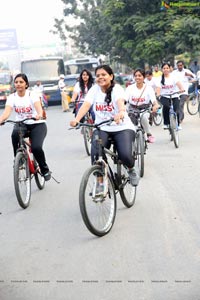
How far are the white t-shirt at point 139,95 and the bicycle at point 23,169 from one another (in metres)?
2.51

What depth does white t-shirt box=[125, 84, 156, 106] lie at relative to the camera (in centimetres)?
848

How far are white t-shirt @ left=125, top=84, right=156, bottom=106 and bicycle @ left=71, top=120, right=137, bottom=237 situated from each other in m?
3.09

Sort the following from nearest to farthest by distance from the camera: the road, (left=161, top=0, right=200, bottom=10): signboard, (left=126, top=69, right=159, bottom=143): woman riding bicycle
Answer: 1. the road
2. (left=126, top=69, right=159, bottom=143): woman riding bicycle
3. (left=161, top=0, right=200, bottom=10): signboard

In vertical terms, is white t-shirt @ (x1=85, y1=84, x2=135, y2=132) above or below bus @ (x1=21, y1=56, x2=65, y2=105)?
above

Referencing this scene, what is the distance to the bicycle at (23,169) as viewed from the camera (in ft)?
19.8

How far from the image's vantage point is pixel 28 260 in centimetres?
441

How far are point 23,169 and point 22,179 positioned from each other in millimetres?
139

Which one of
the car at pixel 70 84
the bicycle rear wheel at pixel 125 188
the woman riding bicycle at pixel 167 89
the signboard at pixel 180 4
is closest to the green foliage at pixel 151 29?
the signboard at pixel 180 4

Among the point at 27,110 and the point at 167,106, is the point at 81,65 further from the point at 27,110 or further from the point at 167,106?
the point at 27,110

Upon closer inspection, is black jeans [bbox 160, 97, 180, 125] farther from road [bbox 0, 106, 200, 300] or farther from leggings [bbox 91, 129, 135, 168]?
leggings [bbox 91, 129, 135, 168]

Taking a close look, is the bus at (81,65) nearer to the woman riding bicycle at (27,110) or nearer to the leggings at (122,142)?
the woman riding bicycle at (27,110)

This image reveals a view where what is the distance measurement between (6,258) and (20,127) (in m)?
2.37

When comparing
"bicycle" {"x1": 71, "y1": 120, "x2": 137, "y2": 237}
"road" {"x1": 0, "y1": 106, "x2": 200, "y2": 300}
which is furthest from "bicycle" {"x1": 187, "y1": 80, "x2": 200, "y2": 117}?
"bicycle" {"x1": 71, "y1": 120, "x2": 137, "y2": 237}

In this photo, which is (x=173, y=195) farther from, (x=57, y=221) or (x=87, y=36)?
(x=87, y=36)
